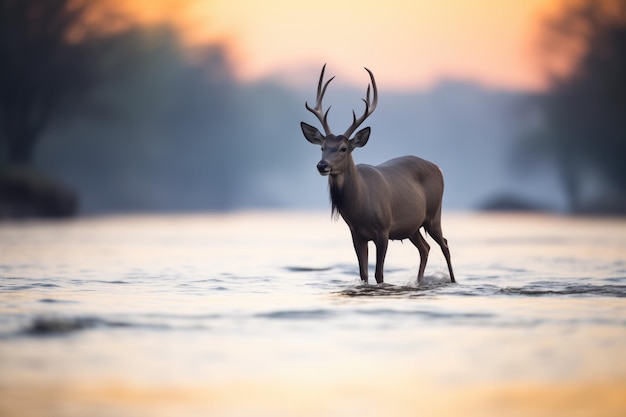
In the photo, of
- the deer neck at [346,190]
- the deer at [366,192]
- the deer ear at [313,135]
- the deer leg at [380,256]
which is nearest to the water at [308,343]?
the deer leg at [380,256]

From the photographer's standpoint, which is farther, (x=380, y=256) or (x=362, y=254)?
(x=362, y=254)

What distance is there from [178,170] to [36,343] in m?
66.6

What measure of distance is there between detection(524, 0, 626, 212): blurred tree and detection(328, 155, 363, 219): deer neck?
41.8 meters

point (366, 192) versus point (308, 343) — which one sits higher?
point (366, 192)

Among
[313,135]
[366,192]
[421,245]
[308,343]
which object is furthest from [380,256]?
[308,343]

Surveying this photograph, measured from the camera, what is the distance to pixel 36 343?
26.9 feet

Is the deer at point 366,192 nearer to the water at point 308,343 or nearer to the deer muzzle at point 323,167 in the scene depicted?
the deer muzzle at point 323,167

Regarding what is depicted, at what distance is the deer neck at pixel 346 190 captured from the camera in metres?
13.4

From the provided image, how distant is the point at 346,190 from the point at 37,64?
38.8 m

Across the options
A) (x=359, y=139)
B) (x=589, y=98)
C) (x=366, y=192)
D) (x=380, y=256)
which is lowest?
(x=380, y=256)

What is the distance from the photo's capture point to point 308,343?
8.27 metres

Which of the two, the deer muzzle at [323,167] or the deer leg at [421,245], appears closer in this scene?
the deer muzzle at [323,167]

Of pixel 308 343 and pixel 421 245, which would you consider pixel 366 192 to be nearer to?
pixel 421 245

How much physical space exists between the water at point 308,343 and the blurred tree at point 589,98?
130ft
